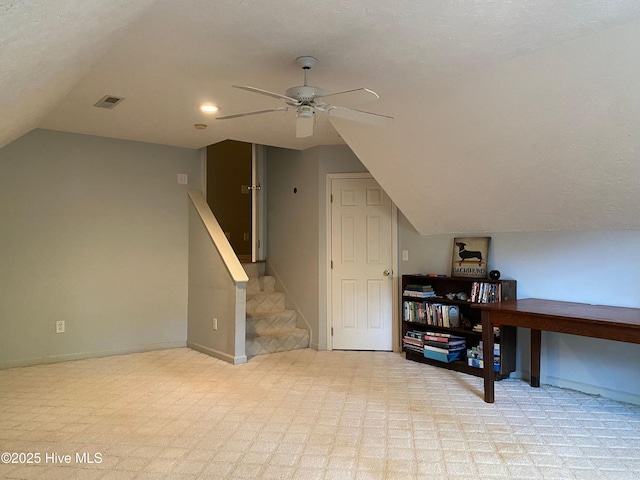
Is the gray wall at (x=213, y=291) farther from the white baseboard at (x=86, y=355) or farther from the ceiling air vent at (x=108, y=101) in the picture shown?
the ceiling air vent at (x=108, y=101)

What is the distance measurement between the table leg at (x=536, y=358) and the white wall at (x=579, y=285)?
0.13m

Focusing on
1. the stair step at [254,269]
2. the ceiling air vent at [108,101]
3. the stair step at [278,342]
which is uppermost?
the ceiling air vent at [108,101]

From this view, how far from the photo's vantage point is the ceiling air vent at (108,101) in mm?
3688

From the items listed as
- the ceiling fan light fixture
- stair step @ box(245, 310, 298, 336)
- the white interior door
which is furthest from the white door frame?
the ceiling fan light fixture

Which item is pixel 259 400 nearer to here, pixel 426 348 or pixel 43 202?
pixel 426 348

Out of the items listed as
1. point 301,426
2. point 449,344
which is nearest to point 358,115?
point 301,426

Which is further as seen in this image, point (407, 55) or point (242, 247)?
point (242, 247)

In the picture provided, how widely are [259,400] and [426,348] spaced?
179 cm

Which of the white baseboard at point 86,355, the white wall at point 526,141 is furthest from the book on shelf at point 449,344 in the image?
the white baseboard at point 86,355

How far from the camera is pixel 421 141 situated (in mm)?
3652

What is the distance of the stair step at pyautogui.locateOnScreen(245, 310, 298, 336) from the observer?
534cm

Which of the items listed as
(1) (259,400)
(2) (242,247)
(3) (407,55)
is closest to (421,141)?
(3) (407,55)

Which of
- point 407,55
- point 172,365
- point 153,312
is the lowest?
point 172,365

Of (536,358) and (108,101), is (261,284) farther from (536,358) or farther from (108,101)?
(536,358)
